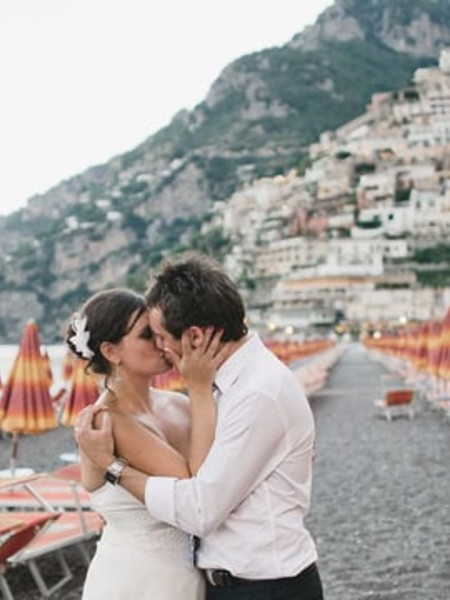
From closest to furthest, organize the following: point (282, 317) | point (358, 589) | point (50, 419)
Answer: point (358, 589) → point (50, 419) → point (282, 317)

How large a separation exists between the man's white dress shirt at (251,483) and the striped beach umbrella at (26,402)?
760 cm

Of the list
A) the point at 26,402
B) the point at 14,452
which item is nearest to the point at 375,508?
the point at 14,452

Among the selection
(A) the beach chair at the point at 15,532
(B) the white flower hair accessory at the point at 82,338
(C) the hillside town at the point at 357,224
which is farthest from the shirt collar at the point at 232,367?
(C) the hillside town at the point at 357,224

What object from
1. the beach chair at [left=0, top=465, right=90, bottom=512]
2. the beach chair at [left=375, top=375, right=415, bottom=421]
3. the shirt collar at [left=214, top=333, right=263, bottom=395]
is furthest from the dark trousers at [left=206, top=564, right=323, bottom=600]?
the beach chair at [left=375, top=375, right=415, bottom=421]

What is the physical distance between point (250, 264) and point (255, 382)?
14210cm

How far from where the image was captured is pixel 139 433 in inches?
96.1

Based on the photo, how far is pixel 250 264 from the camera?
144250mm

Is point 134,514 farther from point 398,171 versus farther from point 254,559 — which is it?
point 398,171

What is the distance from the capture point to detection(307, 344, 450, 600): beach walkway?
18.8 ft

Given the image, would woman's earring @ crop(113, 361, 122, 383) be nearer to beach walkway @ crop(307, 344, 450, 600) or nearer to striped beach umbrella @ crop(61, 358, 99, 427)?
beach walkway @ crop(307, 344, 450, 600)

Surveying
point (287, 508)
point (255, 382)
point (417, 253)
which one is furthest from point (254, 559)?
point (417, 253)

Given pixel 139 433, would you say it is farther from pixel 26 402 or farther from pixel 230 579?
pixel 26 402

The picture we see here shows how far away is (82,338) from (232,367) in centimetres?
52

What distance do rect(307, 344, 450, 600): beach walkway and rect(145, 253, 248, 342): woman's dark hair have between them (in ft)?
11.2
